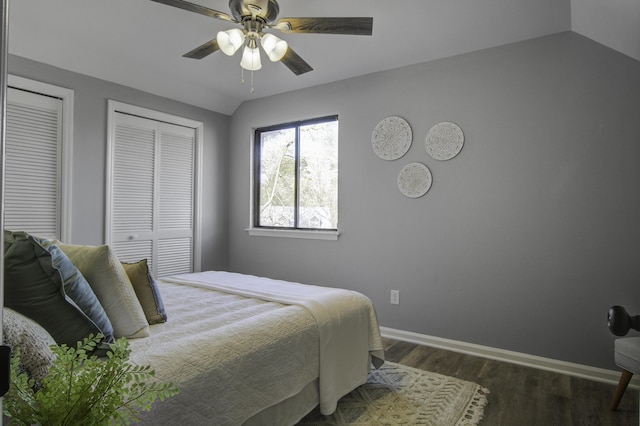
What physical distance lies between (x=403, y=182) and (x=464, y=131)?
66cm

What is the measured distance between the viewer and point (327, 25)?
6.70 feet

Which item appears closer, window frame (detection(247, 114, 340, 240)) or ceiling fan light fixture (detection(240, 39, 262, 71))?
ceiling fan light fixture (detection(240, 39, 262, 71))

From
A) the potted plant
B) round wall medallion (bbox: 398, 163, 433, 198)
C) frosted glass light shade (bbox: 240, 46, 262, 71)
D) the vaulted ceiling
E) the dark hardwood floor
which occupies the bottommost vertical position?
the dark hardwood floor

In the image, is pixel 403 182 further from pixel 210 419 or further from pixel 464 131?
pixel 210 419

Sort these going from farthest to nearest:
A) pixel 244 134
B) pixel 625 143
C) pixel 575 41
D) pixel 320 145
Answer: pixel 244 134
pixel 320 145
pixel 575 41
pixel 625 143

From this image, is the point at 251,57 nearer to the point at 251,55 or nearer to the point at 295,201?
the point at 251,55

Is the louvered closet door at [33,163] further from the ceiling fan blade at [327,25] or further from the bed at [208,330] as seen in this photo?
the ceiling fan blade at [327,25]

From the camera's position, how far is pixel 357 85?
3.61 metres

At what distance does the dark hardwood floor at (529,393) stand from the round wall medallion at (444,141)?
1651 millimetres

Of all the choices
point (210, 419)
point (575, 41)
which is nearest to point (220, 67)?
point (575, 41)

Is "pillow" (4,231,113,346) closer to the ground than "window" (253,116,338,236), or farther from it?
closer to the ground

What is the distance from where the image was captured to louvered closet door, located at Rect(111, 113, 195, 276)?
11.6 ft

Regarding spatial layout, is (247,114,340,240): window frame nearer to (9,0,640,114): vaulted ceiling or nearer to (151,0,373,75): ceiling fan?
(9,0,640,114): vaulted ceiling

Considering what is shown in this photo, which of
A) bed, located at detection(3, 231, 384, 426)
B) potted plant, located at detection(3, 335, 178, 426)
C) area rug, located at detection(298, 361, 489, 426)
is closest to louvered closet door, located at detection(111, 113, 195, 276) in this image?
bed, located at detection(3, 231, 384, 426)
